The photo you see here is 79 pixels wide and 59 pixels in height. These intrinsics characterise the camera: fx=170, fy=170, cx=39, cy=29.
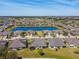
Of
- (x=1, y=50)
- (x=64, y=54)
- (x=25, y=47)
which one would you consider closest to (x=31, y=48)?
(x=25, y=47)

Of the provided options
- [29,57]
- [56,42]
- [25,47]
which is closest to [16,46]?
[25,47]

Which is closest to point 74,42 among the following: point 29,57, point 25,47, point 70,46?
point 70,46

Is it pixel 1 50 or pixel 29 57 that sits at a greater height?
pixel 1 50

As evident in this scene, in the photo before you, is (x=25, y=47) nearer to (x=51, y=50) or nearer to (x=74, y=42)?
(x=51, y=50)

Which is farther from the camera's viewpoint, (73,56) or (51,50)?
(51,50)

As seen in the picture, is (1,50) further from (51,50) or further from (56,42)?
(56,42)

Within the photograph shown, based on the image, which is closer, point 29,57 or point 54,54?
point 29,57

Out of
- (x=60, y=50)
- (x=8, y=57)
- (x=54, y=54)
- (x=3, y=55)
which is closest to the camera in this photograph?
(x=8, y=57)

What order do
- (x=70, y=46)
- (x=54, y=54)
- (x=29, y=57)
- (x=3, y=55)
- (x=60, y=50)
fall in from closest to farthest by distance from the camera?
1. (x=3, y=55)
2. (x=29, y=57)
3. (x=54, y=54)
4. (x=60, y=50)
5. (x=70, y=46)

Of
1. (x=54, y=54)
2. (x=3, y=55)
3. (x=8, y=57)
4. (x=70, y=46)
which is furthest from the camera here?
(x=70, y=46)
